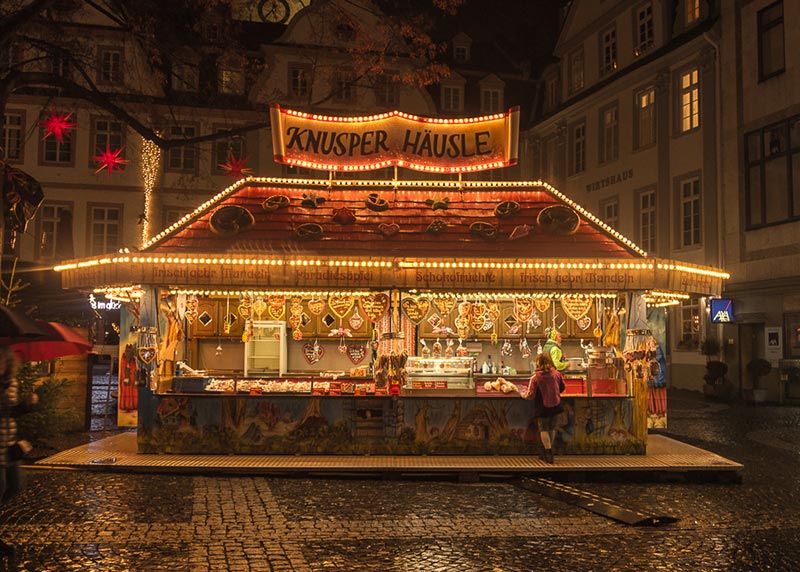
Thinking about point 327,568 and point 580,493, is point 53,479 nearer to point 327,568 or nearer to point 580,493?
point 327,568

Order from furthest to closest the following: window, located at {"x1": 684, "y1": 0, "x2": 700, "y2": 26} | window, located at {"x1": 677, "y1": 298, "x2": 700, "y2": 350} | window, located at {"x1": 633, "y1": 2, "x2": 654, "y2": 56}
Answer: window, located at {"x1": 633, "y1": 2, "x2": 654, "y2": 56} < window, located at {"x1": 684, "y1": 0, "x2": 700, "y2": 26} < window, located at {"x1": 677, "y1": 298, "x2": 700, "y2": 350}

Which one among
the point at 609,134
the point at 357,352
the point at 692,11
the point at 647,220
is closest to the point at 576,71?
the point at 609,134

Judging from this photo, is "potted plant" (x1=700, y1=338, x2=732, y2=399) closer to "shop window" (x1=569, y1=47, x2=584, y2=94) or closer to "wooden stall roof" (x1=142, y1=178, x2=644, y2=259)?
"wooden stall roof" (x1=142, y1=178, x2=644, y2=259)

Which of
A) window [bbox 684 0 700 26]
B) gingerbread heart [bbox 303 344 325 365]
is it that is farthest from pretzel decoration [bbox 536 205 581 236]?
window [bbox 684 0 700 26]

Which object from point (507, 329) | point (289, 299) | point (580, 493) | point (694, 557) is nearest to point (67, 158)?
point (289, 299)

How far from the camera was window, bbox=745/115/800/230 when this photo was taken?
2220 cm

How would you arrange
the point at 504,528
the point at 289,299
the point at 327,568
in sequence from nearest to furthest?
the point at 327,568
the point at 504,528
the point at 289,299

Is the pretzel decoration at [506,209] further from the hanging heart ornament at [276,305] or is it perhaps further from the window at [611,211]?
the window at [611,211]

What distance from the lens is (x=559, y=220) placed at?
14672mm

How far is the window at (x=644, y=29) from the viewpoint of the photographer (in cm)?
2892

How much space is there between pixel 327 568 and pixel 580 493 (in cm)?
457

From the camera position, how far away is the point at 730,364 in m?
24.6

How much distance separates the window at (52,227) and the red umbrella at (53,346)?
65.2 ft

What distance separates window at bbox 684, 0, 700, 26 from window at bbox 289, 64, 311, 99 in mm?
14738
